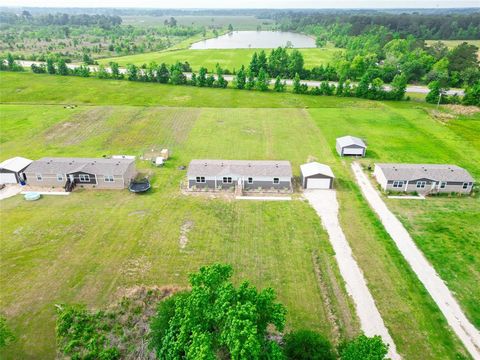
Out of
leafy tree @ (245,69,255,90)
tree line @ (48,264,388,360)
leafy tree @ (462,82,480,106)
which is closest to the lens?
tree line @ (48,264,388,360)

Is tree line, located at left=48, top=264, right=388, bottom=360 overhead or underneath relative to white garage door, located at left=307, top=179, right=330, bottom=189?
overhead

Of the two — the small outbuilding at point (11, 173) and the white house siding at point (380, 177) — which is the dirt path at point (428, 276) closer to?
the white house siding at point (380, 177)

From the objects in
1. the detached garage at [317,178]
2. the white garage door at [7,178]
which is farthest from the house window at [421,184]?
the white garage door at [7,178]

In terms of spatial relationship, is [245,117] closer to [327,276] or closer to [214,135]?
[214,135]

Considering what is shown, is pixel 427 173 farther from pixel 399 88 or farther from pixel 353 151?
pixel 399 88

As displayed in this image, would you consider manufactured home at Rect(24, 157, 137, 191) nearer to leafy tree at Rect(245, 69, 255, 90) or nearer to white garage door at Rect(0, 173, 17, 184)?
white garage door at Rect(0, 173, 17, 184)

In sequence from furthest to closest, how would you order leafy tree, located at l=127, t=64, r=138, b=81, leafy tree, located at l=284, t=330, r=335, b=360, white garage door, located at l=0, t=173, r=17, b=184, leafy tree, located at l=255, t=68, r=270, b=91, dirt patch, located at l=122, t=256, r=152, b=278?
leafy tree, located at l=127, t=64, r=138, b=81
leafy tree, located at l=255, t=68, r=270, b=91
white garage door, located at l=0, t=173, r=17, b=184
dirt patch, located at l=122, t=256, r=152, b=278
leafy tree, located at l=284, t=330, r=335, b=360

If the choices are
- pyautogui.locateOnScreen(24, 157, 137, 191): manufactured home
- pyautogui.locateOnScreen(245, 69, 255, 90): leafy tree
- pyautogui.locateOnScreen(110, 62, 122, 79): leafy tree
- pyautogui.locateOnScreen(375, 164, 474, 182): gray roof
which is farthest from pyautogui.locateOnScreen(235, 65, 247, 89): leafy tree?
pyautogui.locateOnScreen(375, 164, 474, 182): gray roof
